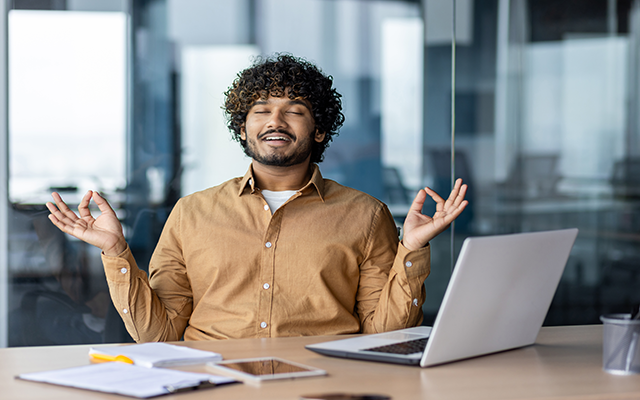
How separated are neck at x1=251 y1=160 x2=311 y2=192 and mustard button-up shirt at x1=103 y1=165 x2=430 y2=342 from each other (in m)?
0.06

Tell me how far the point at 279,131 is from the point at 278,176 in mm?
153

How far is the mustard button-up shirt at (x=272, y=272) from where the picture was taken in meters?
2.03

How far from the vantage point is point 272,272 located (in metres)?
2.08

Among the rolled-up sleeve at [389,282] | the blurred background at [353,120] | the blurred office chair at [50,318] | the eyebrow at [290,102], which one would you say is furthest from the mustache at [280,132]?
the blurred office chair at [50,318]

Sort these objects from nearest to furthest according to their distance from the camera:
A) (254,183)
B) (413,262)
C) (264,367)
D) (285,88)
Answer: (264,367) → (413,262) → (254,183) → (285,88)

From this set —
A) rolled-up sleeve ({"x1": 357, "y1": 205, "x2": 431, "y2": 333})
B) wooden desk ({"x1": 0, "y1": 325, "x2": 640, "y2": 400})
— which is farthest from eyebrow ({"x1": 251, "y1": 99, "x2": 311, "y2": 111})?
wooden desk ({"x1": 0, "y1": 325, "x2": 640, "y2": 400})

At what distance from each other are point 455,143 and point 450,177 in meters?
0.18

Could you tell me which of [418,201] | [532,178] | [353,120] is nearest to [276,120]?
[418,201]

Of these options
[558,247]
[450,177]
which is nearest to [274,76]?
[558,247]

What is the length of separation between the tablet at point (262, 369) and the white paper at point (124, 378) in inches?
1.5

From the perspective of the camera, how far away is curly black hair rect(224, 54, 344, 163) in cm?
228

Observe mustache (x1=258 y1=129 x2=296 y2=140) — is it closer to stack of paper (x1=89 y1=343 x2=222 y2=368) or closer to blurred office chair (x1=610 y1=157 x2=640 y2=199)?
stack of paper (x1=89 y1=343 x2=222 y2=368)

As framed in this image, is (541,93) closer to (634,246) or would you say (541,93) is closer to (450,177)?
(450,177)

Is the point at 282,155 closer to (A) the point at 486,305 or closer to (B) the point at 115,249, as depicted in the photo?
(B) the point at 115,249
